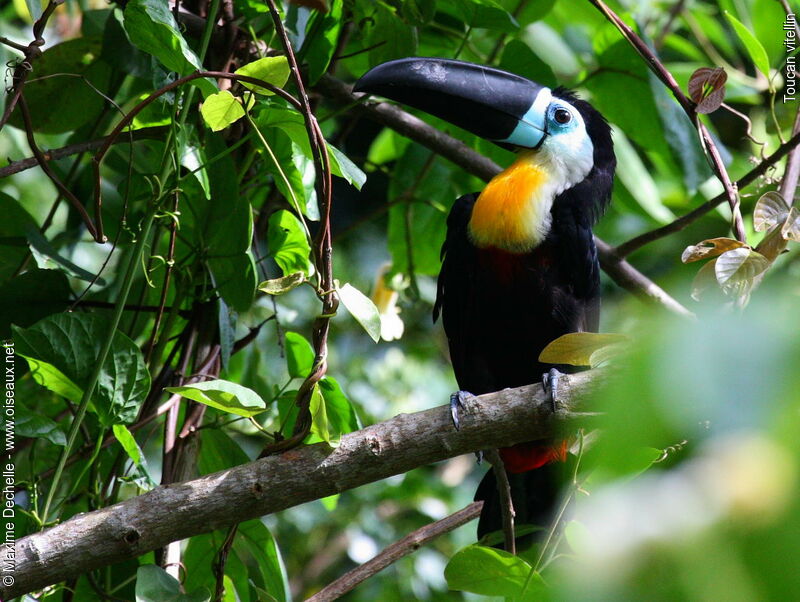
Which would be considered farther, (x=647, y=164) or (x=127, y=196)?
(x=647, y=164)

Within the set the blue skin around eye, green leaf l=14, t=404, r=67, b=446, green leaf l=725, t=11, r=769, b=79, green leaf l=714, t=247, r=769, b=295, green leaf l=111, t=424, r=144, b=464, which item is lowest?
green leaf l=714, t=247, r=769, b=295

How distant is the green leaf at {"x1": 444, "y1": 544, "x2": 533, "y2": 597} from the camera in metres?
1.33

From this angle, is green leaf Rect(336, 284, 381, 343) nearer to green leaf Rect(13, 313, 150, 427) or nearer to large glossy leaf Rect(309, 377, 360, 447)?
large glossy leaf Rect(309, 377, 360, 447)

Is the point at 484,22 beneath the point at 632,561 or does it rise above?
above

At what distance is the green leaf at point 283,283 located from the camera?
4.48 ft

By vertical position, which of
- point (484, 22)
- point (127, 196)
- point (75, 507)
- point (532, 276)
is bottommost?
point (75, 507)

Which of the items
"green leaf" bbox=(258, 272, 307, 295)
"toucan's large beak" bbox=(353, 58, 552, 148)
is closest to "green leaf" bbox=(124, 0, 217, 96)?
"green leaf" bbox=(258, 272, 307, 295)

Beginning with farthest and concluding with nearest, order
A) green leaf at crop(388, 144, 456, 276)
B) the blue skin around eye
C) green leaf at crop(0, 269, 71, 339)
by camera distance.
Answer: green leaf at crop(388, 144, 456, 276) → the blue skin around eye → green leaf at crop(0, 269, 71, 339)

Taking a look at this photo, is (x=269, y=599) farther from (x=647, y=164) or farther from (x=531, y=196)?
(x=647, y=164)

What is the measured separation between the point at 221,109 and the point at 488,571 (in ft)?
2.83

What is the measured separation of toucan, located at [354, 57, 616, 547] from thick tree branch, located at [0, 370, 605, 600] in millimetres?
643

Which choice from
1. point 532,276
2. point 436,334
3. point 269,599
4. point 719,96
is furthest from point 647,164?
point 269,599

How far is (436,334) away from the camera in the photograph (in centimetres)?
444

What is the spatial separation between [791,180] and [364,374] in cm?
235
